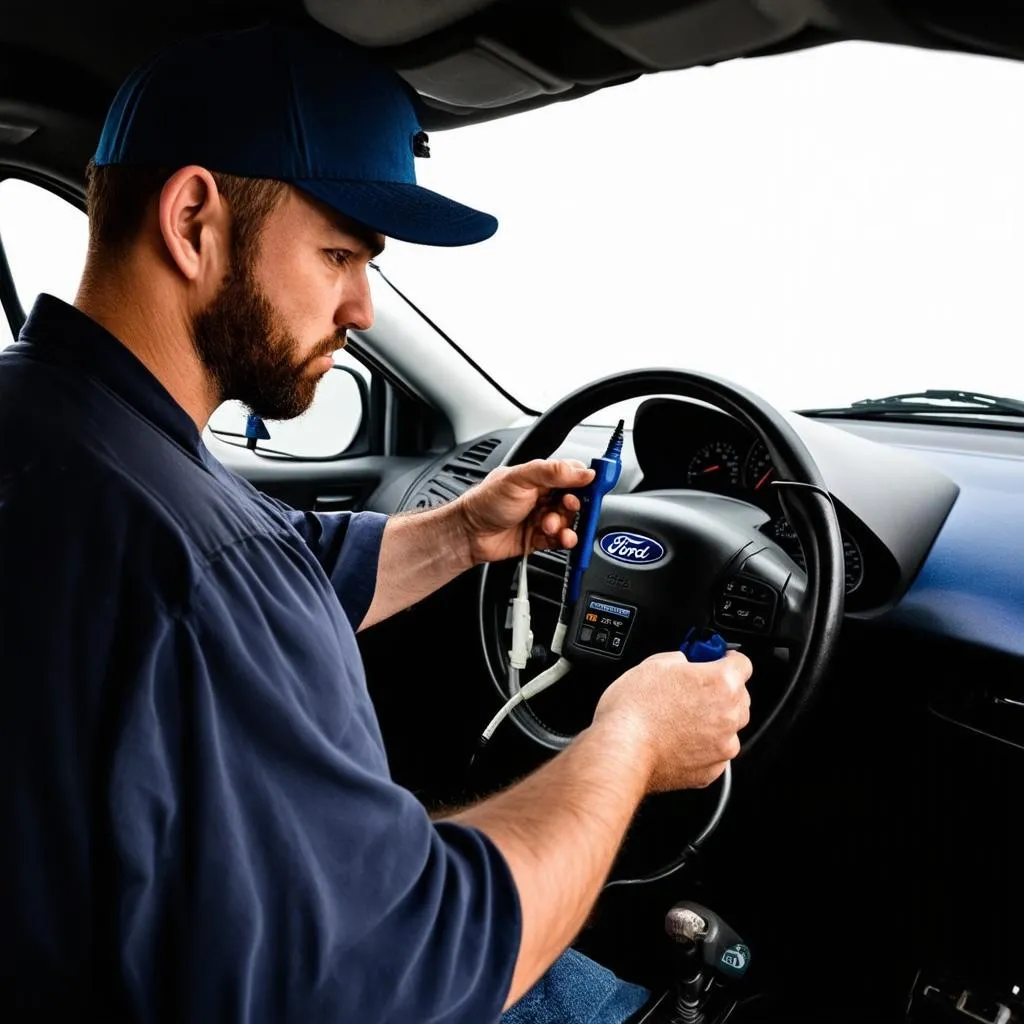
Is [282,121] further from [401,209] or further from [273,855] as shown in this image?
[273,855]

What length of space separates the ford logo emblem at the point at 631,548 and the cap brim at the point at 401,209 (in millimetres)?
647

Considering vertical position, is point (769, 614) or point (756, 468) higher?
point (756, 468)

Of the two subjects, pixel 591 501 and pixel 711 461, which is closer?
pixel 591 501

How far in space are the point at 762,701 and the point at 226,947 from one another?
1.01 metres

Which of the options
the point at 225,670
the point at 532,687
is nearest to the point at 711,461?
the point at 532,687

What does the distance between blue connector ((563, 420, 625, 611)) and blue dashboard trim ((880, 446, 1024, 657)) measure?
477 millimetres

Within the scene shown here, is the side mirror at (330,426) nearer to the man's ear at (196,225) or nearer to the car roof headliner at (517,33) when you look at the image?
the car roof headliner at (517,33)

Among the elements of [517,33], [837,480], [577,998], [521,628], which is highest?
[517,33]

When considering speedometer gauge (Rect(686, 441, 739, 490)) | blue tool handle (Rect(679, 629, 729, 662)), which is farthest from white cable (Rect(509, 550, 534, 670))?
speedometer gauge (Rect(686, 441, 739, 490))

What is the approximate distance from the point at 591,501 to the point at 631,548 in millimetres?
180

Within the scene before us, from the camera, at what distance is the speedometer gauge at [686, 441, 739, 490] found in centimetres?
179

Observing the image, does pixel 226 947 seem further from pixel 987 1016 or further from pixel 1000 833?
pixel 987 1016

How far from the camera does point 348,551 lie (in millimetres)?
1505

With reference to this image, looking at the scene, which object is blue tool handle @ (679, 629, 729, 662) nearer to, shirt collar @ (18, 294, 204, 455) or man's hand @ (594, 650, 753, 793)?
man's hand @ (594, 650, 753, 793)
